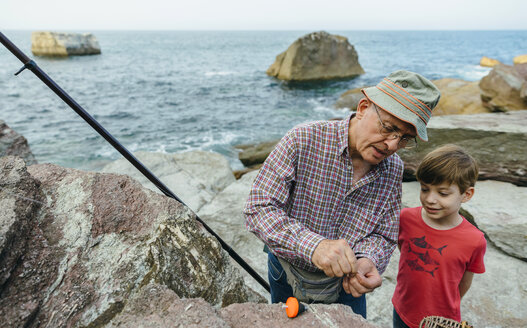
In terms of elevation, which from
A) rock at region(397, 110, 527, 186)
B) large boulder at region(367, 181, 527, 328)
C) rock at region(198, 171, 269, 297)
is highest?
rock at region(397, 110, 527, 186)

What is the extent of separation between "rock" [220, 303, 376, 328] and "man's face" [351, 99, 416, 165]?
78 cm

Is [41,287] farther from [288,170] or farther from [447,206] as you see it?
[447,206]

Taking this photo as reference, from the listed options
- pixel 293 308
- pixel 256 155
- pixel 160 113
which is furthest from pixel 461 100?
pixel 160 113

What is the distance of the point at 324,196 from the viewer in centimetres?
180

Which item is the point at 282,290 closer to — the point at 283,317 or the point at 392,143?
the point at 283,317

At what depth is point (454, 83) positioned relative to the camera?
14.9 m

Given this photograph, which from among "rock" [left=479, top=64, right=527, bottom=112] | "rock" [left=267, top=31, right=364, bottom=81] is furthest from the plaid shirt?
"rock" [left=267, top=31, right=364, bottom=81]

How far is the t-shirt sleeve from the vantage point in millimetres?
2037

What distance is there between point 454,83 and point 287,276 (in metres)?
16.4

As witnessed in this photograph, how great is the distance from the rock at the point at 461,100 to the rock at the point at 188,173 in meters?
9.68

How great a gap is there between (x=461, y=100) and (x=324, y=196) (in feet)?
44.1

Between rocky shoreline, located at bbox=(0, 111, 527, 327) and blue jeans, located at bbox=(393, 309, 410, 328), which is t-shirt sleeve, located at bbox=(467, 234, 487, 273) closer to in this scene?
blue jeans, located at bbox=(393, 309, 410, 328)

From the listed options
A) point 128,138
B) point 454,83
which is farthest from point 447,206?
point 454,83

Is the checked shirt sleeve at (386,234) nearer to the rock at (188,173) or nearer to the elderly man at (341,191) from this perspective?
the elderly man at (341,191)
